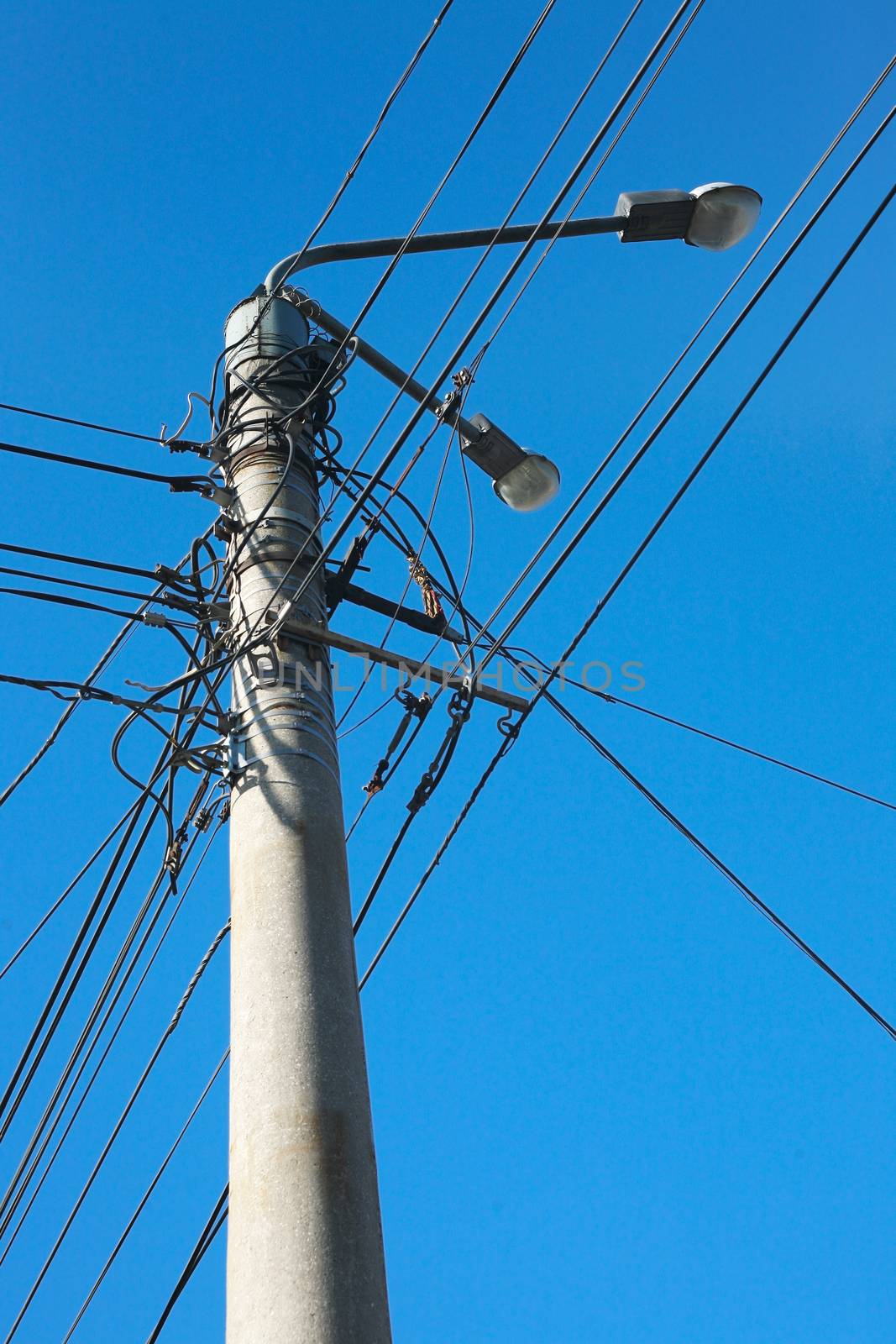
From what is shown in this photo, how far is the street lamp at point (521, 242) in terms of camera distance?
220 inches

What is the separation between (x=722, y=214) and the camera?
5574 millimetres

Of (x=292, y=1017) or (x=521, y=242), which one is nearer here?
(x=292, y=1017)

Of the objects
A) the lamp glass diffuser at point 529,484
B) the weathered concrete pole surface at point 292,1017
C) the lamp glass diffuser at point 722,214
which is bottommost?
the weathered concrete pole surface at point 292,1017

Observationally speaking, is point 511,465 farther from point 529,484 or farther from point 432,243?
point 432,243

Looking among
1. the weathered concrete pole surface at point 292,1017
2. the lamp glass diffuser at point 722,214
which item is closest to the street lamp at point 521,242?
the lamp glass diffuser at point 722,214

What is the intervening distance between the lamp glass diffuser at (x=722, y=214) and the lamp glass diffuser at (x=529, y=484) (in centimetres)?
113

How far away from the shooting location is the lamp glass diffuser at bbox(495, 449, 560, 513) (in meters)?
6.21

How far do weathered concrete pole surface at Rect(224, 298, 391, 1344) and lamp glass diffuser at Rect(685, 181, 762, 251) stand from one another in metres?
2.06

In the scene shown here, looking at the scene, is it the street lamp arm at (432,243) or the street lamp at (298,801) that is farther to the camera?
the street lamp arm at (432,243)

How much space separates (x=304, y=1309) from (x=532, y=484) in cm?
390

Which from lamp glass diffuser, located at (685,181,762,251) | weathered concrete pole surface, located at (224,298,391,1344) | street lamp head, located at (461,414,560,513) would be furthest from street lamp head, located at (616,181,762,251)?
weathered concrete pole surface, located at (224,298,391,1344)

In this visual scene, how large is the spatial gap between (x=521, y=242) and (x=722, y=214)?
32.6 inches

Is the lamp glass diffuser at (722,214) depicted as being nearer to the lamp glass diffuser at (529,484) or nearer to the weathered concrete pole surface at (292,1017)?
the lamp glass diffuser at (529,484)

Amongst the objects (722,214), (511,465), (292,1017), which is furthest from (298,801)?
(722,214)
